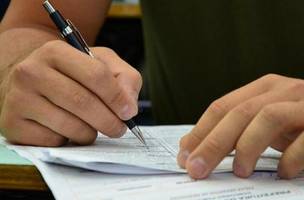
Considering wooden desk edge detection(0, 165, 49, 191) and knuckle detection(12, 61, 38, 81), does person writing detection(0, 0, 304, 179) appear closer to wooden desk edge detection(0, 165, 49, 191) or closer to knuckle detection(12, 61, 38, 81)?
knuckle detection(12, 61, 38, 81)

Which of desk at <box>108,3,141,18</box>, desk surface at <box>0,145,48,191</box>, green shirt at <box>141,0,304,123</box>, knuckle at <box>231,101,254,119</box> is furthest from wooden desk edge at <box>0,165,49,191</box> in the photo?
desk at <box>108,3,141,18</box>

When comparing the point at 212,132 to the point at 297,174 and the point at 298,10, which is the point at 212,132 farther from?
the point at 298,10

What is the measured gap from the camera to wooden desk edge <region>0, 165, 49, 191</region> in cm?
51

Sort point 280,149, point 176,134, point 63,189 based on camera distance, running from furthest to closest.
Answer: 1. point 176,134
2. point 280,149
3. point 63,189

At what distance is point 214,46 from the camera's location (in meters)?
1.16

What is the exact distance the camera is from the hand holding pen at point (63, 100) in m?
0.60

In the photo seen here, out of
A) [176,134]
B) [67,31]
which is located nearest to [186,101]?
[176,134]

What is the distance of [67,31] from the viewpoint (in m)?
0.66

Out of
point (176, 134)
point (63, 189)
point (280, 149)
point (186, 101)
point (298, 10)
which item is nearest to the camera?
point (63, 189)

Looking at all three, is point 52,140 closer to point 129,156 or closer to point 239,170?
point 129,156

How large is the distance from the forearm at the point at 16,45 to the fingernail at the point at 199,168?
303 mm

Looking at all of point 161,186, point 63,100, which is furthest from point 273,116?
point 63,100

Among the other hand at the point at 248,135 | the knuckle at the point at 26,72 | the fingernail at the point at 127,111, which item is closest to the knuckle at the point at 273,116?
the other hand at the point at 248,135

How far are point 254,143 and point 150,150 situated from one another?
148mm
